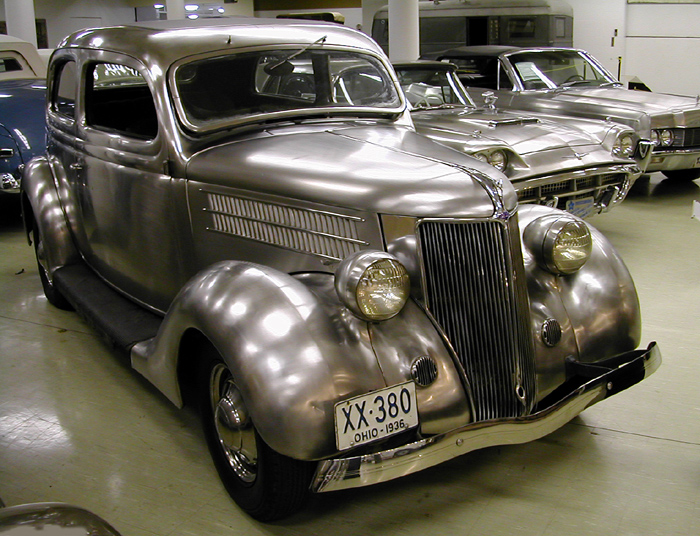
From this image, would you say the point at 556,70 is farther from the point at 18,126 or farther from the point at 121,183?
the point at 121,183

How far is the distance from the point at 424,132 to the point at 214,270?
3.63 metres

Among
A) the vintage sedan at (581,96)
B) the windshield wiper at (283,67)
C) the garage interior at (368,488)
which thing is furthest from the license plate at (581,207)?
the windshield wiper at (283,67)

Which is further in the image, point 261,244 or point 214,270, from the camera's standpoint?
point 261,244

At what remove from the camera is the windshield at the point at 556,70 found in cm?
802

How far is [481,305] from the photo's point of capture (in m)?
2.54

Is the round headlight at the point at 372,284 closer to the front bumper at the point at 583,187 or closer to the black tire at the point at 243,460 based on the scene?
the black tire at the point at 243,460

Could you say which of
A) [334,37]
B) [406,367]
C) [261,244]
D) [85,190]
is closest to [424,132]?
[334,37]

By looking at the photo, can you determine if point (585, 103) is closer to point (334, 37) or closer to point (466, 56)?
point (466, 56)

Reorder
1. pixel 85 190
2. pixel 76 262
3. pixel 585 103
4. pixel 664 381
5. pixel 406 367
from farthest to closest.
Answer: pixel 585 103 → pixel 76 262 → pixel 85 190 → pixel 664 381 → pixel 406 367

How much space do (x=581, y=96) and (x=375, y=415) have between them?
251 inches

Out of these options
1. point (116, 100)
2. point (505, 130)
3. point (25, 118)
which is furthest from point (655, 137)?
point (25, 118)

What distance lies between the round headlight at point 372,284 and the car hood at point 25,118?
5.13 meters

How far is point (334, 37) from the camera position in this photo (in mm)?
3748

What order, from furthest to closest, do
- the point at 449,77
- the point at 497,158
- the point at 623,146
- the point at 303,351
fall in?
the point at 449,77 < the point at 623,146 < the point at 497,158 < the point at 303,351
